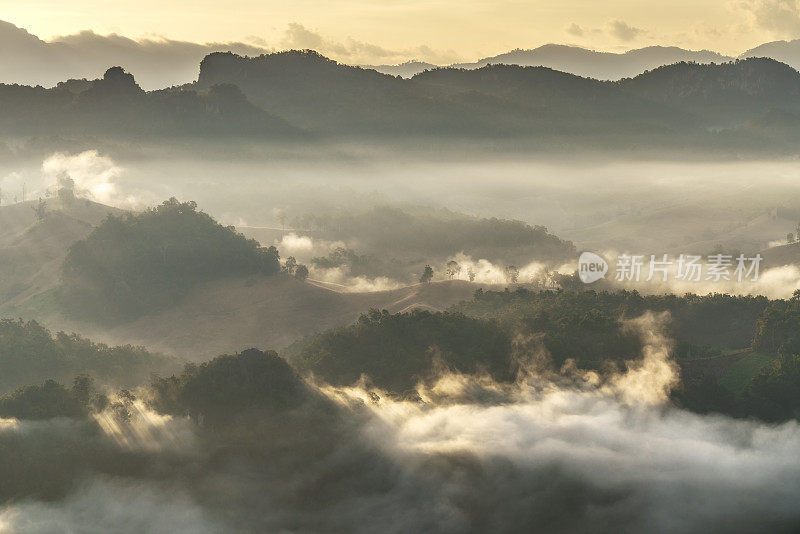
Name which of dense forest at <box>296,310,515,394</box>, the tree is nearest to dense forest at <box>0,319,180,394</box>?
dense forest at <box>296,310,515,394</box>

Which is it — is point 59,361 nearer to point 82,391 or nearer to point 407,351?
point 82,391

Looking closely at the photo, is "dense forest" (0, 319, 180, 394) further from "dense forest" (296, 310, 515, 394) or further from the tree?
the tree

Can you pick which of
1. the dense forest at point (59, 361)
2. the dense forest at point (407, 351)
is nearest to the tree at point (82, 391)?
the dense forest at point (407, 351)

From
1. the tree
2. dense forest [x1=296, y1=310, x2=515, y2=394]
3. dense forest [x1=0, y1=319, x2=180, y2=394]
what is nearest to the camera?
the tree

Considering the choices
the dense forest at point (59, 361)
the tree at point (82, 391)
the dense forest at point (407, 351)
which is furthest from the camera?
the dense forest at point (59, 361)

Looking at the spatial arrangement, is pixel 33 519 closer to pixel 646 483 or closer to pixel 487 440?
pixel 487 440

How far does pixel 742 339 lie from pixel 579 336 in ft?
106

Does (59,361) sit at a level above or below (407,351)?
below

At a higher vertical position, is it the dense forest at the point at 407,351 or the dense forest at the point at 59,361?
the dense forest at the point at 407,351

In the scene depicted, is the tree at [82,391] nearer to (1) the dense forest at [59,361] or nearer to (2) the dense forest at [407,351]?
(2) the dense forest at [407,351]

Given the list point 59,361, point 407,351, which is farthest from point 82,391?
point 407,351


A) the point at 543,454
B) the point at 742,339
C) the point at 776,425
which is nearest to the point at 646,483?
the point at 543,454

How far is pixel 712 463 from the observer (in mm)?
125812

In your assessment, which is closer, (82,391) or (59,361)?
(82,391)
